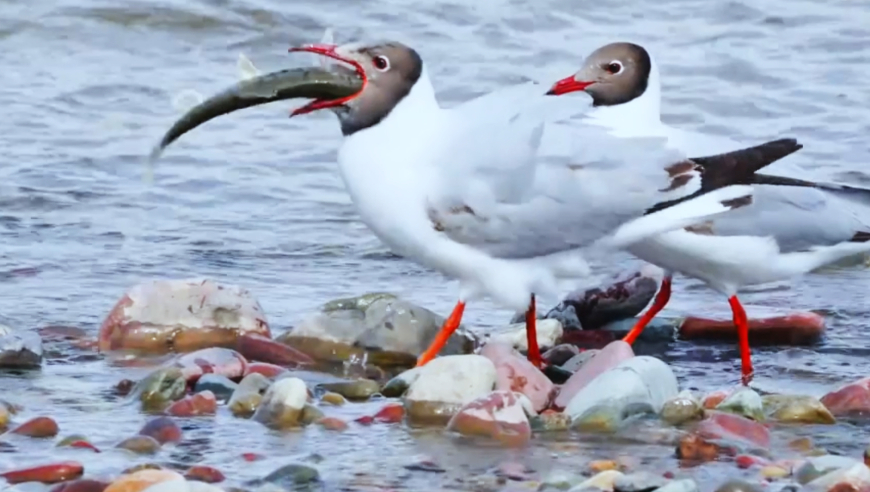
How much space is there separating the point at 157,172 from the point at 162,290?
273 centimetres

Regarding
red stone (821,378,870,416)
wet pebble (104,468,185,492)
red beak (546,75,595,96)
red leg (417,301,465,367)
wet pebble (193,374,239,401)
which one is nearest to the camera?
wet pebble (104,468,185,492)

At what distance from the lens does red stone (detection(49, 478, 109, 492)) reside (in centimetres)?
402

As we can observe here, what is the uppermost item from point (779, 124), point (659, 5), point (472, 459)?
point (659, 5)

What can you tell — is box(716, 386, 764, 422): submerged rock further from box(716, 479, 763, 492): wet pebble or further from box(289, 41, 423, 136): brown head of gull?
box(289, 41, 423, 136): brown head of gull

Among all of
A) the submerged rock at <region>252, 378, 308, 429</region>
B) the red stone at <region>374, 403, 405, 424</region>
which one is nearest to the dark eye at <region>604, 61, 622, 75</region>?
the red stone at <region>374, 403, 405, 424</region>

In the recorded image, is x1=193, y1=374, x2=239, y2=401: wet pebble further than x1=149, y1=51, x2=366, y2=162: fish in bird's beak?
No

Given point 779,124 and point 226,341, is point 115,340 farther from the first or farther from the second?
point 779,124

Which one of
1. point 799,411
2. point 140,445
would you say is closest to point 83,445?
point 140,445

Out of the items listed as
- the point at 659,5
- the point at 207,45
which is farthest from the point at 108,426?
the point at 659,5

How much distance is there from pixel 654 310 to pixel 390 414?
1.56 m

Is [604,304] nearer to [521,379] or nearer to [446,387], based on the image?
[521,379]

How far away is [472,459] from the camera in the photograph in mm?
4430

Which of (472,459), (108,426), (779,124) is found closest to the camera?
(472,459)

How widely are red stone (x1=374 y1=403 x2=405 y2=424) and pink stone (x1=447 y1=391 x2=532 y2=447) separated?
209mm
